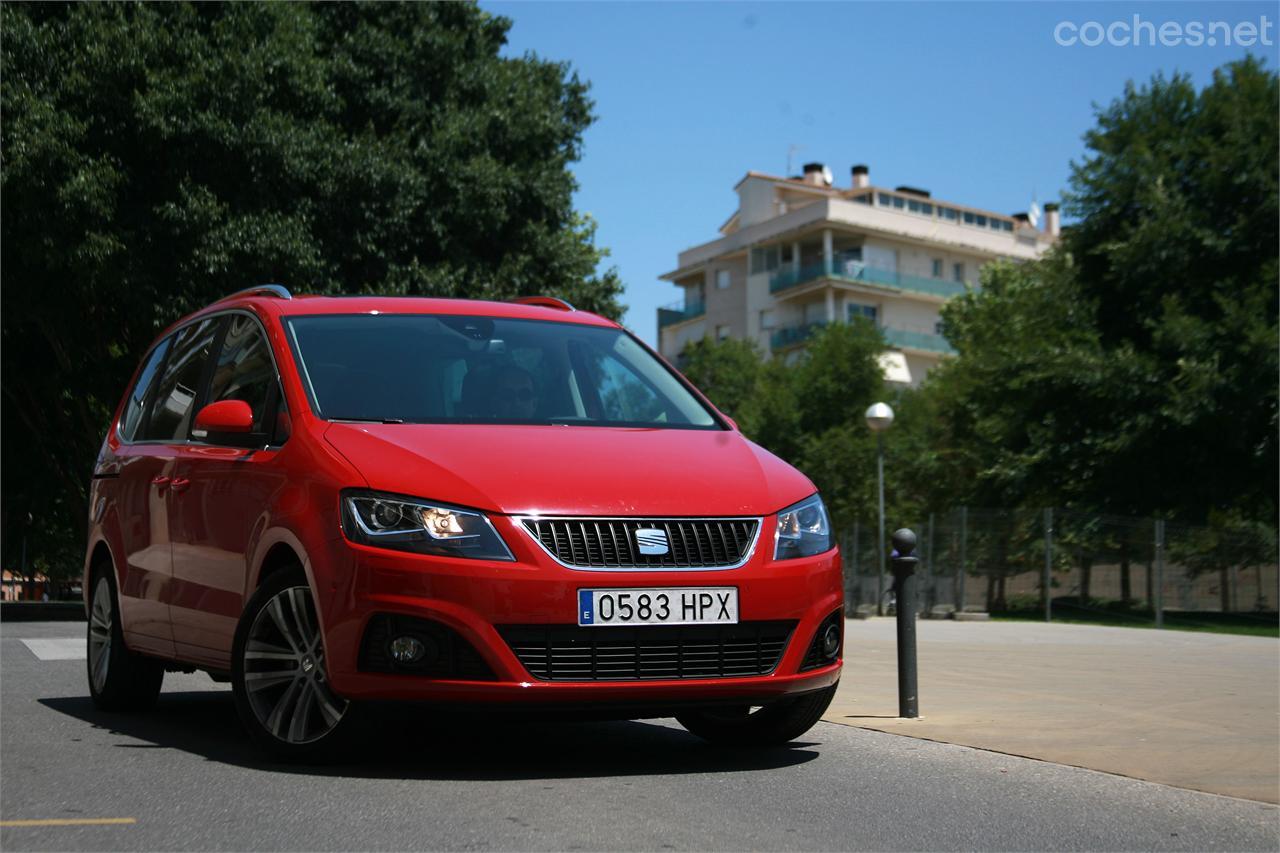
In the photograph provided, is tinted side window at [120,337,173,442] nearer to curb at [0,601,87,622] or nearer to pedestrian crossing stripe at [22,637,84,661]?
pedestrian crossing stripe at [22,637,84,661]

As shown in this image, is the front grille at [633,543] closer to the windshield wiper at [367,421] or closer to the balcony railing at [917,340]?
the windshield wiper at [367,421]

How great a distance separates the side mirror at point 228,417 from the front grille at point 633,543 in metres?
1.44

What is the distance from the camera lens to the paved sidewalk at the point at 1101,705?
663 cm

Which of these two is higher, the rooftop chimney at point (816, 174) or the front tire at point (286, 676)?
the rooftop chimney at point (816, 174)

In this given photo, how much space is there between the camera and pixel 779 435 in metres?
57.4

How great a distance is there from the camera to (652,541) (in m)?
5.62

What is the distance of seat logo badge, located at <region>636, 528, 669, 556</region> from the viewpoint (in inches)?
221

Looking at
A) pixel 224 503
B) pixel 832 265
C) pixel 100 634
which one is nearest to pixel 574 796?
Answer: pixel 224 503

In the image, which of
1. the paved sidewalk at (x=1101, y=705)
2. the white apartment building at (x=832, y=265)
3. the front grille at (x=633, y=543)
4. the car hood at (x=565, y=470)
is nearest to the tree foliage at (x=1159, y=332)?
the paved sidewalk at (x=1101, y=705)

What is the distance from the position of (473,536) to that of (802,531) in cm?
125

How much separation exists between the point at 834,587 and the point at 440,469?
1501mm

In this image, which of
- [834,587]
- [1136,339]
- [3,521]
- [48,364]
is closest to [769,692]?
[834,587]

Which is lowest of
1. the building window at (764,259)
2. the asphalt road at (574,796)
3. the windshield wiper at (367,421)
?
the asphalt road at (574,796)

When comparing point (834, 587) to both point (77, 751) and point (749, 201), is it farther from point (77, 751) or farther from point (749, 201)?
point (749, 201)
